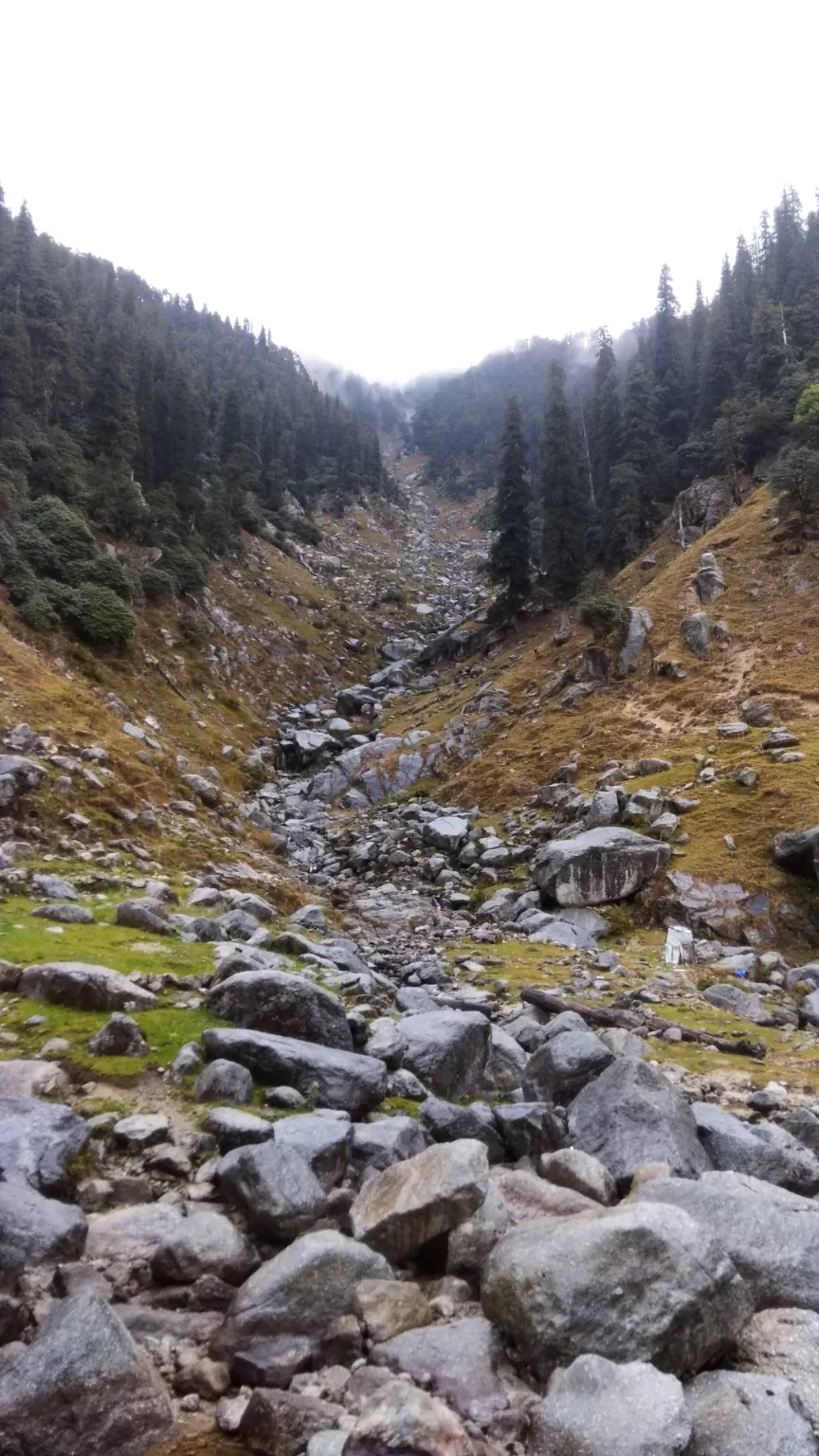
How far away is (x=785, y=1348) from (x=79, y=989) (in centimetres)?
767

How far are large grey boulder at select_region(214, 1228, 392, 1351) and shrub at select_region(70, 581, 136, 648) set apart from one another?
3233 cm

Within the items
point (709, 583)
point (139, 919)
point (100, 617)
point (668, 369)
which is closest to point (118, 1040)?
point (139, 919)

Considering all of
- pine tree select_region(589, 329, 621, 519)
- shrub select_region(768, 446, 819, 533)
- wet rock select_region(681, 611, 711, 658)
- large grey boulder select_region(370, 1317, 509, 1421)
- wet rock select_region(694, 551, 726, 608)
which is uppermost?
pine tree select_region(589, 329, 621, 519)

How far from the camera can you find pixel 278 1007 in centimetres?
982

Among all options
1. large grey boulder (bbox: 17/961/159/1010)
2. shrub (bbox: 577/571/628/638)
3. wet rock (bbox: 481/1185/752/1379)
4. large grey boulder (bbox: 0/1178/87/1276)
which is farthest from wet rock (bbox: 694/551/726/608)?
large grey boulder (bbox: 0/1178/87/1276)

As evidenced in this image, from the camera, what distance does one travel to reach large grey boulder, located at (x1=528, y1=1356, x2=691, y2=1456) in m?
4.45

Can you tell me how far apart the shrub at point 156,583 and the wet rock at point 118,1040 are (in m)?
39.9

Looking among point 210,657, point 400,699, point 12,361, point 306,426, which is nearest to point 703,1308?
point 210,657

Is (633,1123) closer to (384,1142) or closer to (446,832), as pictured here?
(384,1142)

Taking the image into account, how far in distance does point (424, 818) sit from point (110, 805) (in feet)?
49.1

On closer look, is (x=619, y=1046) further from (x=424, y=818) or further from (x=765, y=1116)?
(x=424, y=818)

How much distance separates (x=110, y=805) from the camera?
19.9m

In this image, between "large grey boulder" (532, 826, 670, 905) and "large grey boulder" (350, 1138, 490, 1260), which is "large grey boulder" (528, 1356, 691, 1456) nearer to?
"large grey boulder" (350, 1138, 490, 1260)

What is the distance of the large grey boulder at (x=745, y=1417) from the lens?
4516 millimetres
